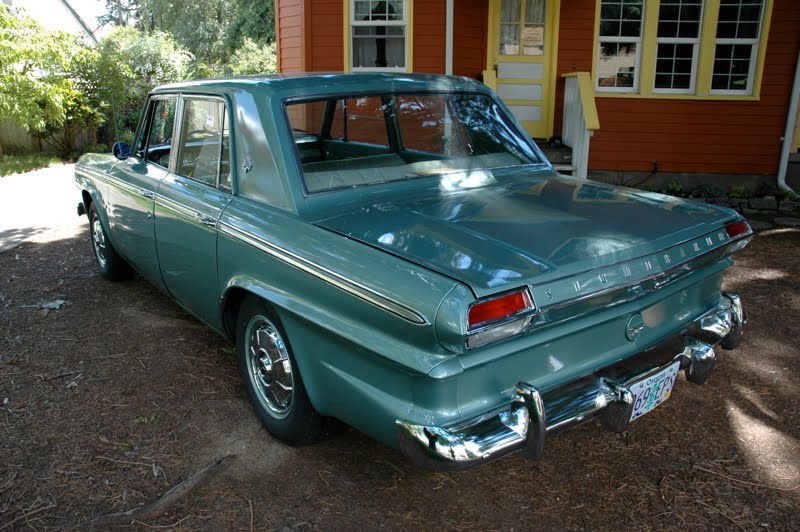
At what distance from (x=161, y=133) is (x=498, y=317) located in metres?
3.16

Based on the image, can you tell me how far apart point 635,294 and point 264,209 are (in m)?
1.71

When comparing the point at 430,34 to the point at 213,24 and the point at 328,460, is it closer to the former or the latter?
the point at 328,460

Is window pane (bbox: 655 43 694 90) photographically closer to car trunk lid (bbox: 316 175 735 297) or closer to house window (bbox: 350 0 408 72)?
house window (bbox: 350 0 408 72)

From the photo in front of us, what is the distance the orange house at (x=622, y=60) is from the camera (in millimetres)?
9867

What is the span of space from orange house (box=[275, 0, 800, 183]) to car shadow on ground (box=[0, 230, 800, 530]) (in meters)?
6.31

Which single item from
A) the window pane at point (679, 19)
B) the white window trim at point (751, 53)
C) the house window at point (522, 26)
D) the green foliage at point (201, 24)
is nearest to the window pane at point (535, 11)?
the house window at point (522, 26)

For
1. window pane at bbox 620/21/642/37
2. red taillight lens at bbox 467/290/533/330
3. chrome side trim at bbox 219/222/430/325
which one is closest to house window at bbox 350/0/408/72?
window pane at bbox 620/21/642/37

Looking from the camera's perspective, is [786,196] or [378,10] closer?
[786,196]

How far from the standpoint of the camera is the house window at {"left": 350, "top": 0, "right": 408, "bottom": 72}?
1028 cm

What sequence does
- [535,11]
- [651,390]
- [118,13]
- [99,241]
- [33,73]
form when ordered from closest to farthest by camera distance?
[651,390] < [99,241] < [535,11] < [33,73] < [118,13]

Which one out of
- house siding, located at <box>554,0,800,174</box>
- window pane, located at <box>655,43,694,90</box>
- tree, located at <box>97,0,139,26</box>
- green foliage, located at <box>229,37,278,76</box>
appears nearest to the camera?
house siding, located at <box>554,0,800,174</box>

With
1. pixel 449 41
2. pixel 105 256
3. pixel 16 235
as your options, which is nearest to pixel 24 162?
pixel 16 235

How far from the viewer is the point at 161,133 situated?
4.52 meters

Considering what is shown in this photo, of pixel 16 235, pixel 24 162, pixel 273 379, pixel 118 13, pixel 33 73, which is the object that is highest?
pixel 118 13
